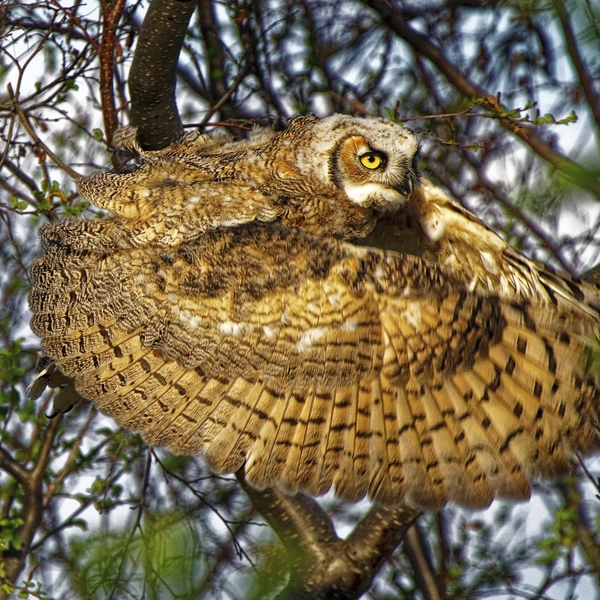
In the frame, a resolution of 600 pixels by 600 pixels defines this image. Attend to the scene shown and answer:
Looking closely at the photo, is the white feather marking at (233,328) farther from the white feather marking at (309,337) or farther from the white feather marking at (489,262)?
the white feather marking at (489,262)

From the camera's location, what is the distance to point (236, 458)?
9.41 feet

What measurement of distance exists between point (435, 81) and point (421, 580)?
2.52 metres

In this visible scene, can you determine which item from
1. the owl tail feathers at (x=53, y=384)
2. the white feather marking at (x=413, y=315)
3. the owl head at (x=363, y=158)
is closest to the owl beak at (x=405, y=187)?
the owl head at (x=363, y=158)

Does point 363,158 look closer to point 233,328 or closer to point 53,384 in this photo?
point 233,328

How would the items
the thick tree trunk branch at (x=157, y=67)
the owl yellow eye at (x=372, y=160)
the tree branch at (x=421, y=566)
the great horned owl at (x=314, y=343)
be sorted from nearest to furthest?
the thick tree trunk branch at (x=157, y=67) → the great horned owl at (x=314, y=343) → the owl yellow eye at (x=372, y=160) → the tree branch at (x=421, y=566)

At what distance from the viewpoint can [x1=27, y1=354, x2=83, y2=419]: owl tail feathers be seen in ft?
10.2

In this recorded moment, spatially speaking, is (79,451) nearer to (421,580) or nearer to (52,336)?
(52,336)

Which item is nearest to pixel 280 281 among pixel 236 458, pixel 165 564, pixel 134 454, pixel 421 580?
pixel 236 458

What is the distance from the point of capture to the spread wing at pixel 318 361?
284cm

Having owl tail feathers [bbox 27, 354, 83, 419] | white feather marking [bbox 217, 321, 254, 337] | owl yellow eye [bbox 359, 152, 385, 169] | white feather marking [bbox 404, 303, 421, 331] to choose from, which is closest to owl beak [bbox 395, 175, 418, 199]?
owl yellow eye [bbox 359, 152, 385, 169]

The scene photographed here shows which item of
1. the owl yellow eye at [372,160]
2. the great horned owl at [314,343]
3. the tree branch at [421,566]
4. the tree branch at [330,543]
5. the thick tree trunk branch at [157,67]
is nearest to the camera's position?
the thick tree trunk branch at [157,67]

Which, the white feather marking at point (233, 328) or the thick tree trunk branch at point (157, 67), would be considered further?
the white feather marking at point (233, 328)

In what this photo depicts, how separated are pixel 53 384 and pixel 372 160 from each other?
145 cm

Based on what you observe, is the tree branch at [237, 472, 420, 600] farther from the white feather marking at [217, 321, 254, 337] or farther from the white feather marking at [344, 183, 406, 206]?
the white feather marking at [344, 183, 406, 206]
